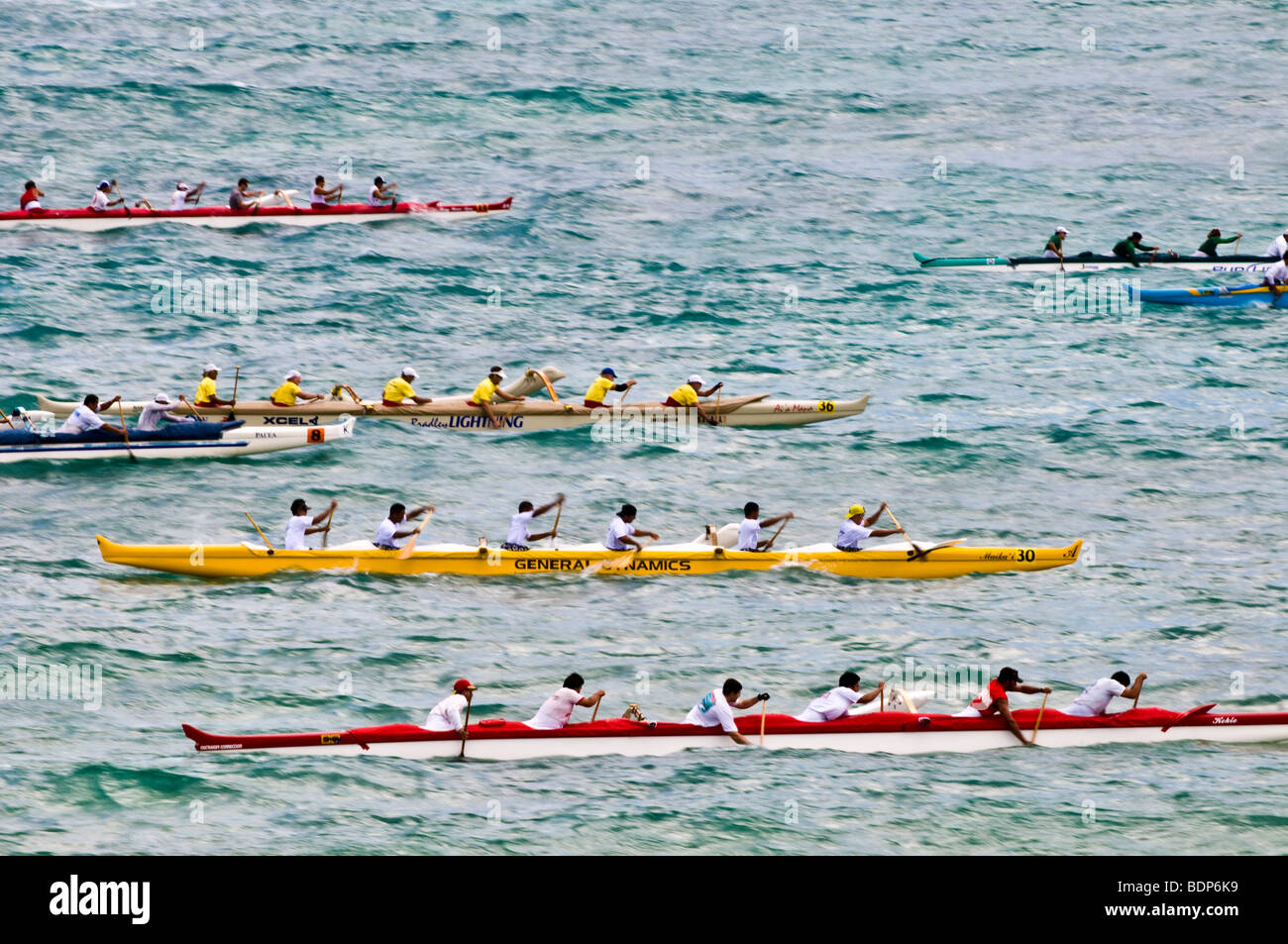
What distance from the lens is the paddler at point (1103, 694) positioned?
2036cm

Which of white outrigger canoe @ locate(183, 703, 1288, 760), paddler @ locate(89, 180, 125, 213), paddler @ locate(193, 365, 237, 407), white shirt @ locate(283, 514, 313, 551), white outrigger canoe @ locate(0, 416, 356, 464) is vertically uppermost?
paddler @ locate(89, 180, 125, 213)

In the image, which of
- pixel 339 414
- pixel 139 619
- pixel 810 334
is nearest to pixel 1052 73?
pixel 810 334

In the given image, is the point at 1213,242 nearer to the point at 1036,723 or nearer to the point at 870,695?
the point at 1036,723

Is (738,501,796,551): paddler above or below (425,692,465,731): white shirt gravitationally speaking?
above

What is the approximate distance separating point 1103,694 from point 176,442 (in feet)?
58.8

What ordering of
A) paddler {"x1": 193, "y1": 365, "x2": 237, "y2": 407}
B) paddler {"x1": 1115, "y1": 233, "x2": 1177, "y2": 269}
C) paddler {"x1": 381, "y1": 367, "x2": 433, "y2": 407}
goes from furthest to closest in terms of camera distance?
paddler {"x1": 1115, "y1": 233, "x2": 1177, "y2": 269} → paddler {"x1": 381, "y1": 367, "x2": 433, "y2": 407} → paddler {"x1": 193, "y1": 365, "x2": 237, "y2": 407}

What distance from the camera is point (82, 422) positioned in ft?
98.9

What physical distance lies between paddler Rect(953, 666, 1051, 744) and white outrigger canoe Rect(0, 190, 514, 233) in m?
28.8

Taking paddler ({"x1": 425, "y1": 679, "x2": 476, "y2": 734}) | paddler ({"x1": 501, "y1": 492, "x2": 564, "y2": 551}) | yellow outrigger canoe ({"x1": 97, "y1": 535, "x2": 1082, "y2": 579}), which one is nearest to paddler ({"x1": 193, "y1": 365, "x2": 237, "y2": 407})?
yellow outrigger canoe ({"x1": 97, "y1": 535, "x2": 1082, "y2": 579})

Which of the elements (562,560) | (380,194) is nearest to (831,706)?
(562,560)

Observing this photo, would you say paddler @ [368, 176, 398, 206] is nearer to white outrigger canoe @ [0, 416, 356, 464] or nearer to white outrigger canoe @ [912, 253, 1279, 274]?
white outrigger canoe @ [0, 416, 356, 464]

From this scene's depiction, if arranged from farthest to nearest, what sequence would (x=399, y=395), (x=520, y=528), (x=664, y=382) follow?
(x=664, y=382) → (x=399, y=395) → (x=520, y=528)

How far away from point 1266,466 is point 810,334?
11215mm

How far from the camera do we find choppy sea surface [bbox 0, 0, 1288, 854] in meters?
19.2
